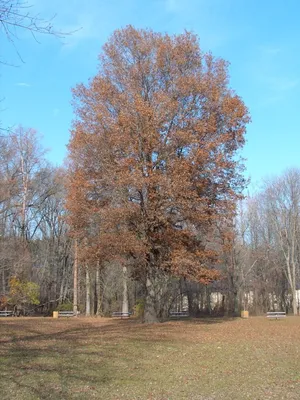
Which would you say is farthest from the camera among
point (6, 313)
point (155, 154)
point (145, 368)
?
point (6, 313)

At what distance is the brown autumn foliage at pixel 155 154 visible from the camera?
20.5 metres

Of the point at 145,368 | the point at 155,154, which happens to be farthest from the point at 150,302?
the point at 145,368

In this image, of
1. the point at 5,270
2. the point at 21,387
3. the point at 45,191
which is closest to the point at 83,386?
the point at 21,387

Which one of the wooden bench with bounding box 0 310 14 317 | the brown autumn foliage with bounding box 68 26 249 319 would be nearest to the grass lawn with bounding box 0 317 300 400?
the brown autumn foliage with bounding box 68 26 249 319

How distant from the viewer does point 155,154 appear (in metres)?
A: 21.7

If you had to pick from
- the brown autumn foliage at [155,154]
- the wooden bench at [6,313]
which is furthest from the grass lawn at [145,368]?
the wooden bench at [6,313]

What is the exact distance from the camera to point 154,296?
22875 mm

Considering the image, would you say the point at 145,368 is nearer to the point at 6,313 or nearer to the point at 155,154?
the point at 155,154

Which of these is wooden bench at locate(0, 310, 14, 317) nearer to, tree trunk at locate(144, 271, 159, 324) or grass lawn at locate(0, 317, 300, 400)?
tree trunk at locate(144, 271, 159, 324)

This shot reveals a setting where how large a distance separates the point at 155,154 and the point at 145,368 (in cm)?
1348

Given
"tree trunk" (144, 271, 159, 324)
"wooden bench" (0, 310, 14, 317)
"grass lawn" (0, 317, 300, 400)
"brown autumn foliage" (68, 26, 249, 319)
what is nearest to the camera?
"grass lawn" (0, 317, 300, 400)

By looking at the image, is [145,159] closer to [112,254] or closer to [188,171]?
[188,171]

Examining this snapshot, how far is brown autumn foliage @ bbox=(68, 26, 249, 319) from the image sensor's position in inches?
806

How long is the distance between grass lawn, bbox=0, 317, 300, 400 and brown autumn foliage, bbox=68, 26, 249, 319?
23.4ft
